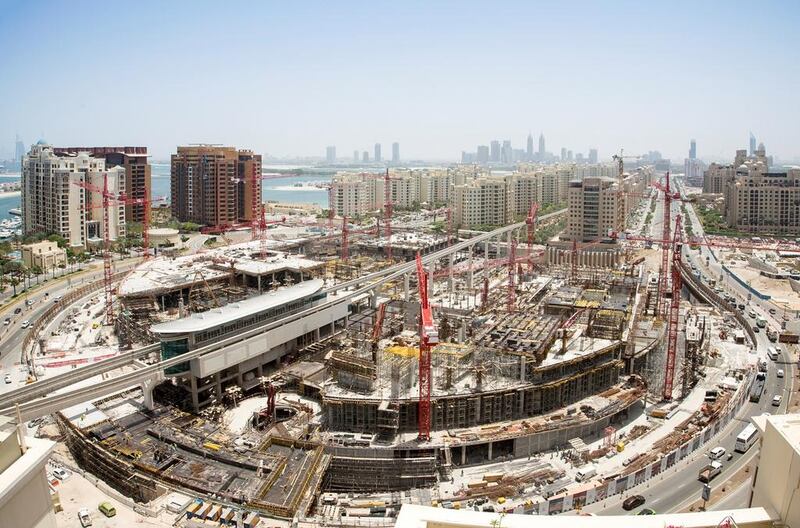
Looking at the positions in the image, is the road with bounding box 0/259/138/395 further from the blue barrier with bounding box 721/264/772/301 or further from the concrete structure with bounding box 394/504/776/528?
the blue barrier with bounding box 721/264/772/301

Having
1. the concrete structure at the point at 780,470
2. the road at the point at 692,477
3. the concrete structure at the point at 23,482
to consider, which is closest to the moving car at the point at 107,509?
the road at the point at 692,477

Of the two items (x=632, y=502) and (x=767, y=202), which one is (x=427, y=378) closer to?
(x=632, y=502)

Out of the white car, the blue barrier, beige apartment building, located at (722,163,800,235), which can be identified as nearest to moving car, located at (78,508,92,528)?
the white car

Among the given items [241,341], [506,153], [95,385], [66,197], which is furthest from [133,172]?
[506,153]

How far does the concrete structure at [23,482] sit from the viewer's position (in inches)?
76.4

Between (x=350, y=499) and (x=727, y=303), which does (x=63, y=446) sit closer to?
(x=350, y=499)

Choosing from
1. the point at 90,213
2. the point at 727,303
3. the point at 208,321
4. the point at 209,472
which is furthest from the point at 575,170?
the point at 209,472

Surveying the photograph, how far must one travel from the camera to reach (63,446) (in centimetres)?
1082

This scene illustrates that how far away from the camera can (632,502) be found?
30.4ft

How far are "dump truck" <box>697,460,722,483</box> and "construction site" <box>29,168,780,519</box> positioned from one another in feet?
2.95

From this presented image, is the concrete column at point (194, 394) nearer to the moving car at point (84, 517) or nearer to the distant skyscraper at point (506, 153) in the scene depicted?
A: the moving car at point (84, 517)

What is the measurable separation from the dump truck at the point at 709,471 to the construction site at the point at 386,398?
90 centimetres

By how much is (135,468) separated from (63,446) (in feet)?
7.16

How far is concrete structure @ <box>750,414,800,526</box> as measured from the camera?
86.5 inches
